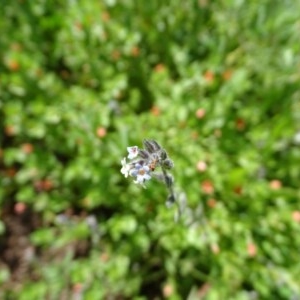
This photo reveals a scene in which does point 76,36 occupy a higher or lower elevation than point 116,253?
higher

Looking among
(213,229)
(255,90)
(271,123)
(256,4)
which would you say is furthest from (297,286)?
(256,4)

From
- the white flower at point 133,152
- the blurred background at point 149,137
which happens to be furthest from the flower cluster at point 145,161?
the blurred background at point 149,137

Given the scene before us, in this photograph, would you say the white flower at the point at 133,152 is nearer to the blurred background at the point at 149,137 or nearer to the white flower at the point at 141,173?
the white flower at the point at 141,173

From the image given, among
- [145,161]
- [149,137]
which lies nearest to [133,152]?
[145,161]

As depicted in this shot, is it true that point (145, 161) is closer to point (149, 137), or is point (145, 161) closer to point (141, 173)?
point (141, 173)

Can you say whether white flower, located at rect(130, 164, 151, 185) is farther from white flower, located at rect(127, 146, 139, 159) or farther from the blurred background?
the blurred background

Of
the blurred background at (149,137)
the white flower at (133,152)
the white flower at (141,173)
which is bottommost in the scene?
the white flower at (141,173)

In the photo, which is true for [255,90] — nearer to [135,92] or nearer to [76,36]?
[135,92]

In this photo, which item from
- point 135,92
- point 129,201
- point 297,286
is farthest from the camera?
point 135,92

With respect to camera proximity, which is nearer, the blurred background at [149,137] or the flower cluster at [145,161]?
the flower cluster at [145,161]
